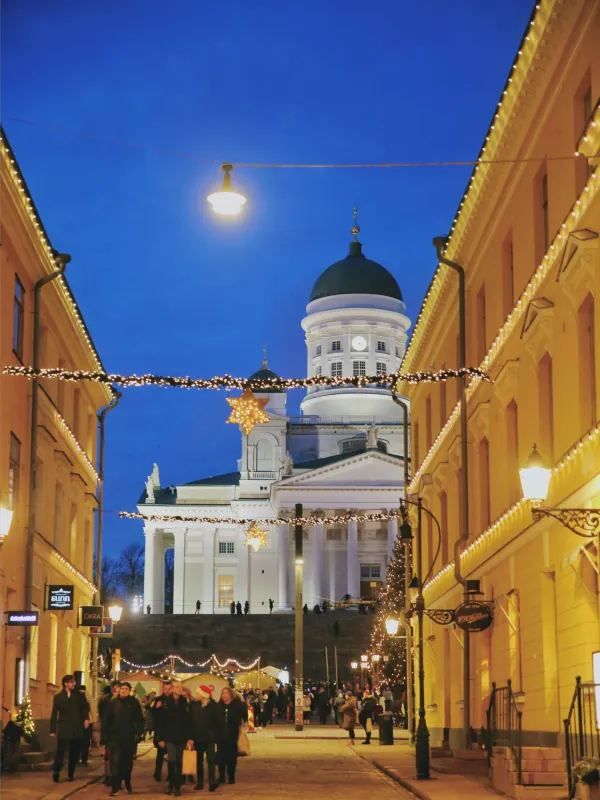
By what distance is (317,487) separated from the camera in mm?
111000

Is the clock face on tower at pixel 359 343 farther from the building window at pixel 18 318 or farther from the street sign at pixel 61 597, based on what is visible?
the building window at pixel 18 318

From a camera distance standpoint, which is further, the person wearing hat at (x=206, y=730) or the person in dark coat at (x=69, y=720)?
the person in dark coat at (x=69, y=720)

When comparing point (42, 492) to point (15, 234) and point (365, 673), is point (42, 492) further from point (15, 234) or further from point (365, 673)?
point (365, 673)

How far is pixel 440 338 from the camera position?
38.0 metres

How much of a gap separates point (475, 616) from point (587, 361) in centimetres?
814

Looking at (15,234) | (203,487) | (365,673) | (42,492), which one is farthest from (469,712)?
(203,487)

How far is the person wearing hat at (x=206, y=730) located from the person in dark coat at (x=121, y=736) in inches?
41.3

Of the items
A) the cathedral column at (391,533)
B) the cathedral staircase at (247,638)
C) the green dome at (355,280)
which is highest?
the green dome at (355,280)

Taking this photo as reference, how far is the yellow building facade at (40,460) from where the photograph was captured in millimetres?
28984

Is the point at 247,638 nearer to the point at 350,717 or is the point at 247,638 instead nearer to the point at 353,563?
the point at 353,563

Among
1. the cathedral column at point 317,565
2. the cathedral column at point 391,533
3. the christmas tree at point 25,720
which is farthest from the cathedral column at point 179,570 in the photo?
the christmas tree at point 25,720

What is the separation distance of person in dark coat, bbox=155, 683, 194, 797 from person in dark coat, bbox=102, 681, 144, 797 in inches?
18.9

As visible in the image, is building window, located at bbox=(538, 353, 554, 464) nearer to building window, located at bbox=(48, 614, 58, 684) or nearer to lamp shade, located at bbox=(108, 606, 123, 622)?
building window, located at bbox=(48, 614, 58, 684)

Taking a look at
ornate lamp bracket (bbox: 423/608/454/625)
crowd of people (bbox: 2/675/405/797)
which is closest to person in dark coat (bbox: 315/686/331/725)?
ornate lamp bracket (bbox: 423/608/454/625)
